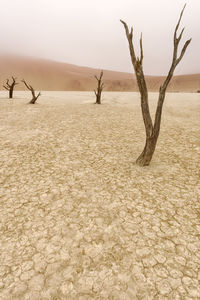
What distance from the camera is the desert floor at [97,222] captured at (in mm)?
2997

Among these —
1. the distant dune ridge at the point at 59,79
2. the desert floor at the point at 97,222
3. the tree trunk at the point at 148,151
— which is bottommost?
the desert floor at the point at 97,222

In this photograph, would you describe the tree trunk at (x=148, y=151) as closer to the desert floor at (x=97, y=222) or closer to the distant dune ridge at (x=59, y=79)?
the desert floor at (x=97, y=222)

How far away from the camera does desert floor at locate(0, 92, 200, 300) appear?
300 centimetres

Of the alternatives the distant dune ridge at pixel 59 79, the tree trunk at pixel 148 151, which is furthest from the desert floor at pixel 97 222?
the distant dune ridge at pixel 59 79

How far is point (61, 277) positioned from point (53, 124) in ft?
30.5

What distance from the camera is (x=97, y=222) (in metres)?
4.21

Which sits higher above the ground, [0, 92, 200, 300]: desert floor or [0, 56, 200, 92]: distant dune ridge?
[0, 56, 200, 92]: distant dune ridge

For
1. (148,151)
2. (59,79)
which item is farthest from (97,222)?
(59,79)

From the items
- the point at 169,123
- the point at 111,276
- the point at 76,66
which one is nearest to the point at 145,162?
the point at 111,276

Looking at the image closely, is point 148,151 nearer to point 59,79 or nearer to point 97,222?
point 97,222

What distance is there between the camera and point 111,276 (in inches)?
122

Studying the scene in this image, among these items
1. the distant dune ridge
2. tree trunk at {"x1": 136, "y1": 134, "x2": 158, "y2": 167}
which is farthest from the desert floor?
the distant dune ridge

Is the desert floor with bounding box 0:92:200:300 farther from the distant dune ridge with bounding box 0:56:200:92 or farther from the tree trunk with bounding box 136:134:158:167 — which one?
the distant dune ridge with bounding box 0:56:200:92

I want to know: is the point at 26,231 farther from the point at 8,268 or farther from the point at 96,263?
the point at 96,263
